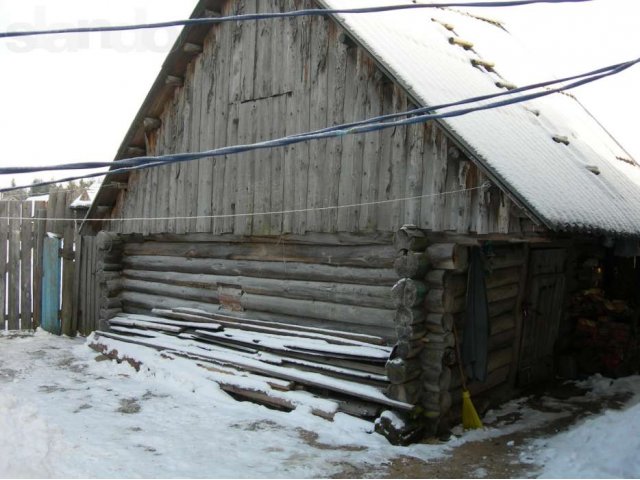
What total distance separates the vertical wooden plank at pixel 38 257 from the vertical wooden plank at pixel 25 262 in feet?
0.33

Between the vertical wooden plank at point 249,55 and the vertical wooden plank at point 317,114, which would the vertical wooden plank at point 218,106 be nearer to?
the vertical wooden plank at point 249,55

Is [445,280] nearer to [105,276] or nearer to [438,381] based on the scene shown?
[438,381]

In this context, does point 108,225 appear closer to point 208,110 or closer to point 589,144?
point 208,110

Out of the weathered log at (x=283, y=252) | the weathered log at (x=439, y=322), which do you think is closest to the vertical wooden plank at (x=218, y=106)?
the weathered log at (x=283, y=252)

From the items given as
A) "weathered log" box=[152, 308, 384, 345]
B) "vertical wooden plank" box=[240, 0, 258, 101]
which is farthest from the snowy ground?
"vertical wooden plank" box=[240, 0, 258, 101]

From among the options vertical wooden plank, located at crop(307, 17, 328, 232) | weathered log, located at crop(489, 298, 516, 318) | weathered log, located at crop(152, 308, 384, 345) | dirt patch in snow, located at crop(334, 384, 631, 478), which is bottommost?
dirt patch in snow, located at crop(334, 384, 631, 478)

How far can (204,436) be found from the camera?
7.16 meters

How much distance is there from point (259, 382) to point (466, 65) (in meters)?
6.18

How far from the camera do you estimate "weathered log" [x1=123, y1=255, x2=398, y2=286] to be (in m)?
8.07

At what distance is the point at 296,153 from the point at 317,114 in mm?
643

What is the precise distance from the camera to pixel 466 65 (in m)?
10.3

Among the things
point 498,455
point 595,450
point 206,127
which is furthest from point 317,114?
point 595,450

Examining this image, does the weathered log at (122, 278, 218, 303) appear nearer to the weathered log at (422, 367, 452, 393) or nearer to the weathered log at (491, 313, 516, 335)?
the weathered log at (422, 367, 452, 393)

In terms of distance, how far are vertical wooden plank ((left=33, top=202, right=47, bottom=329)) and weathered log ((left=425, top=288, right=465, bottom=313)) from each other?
9.74 m
